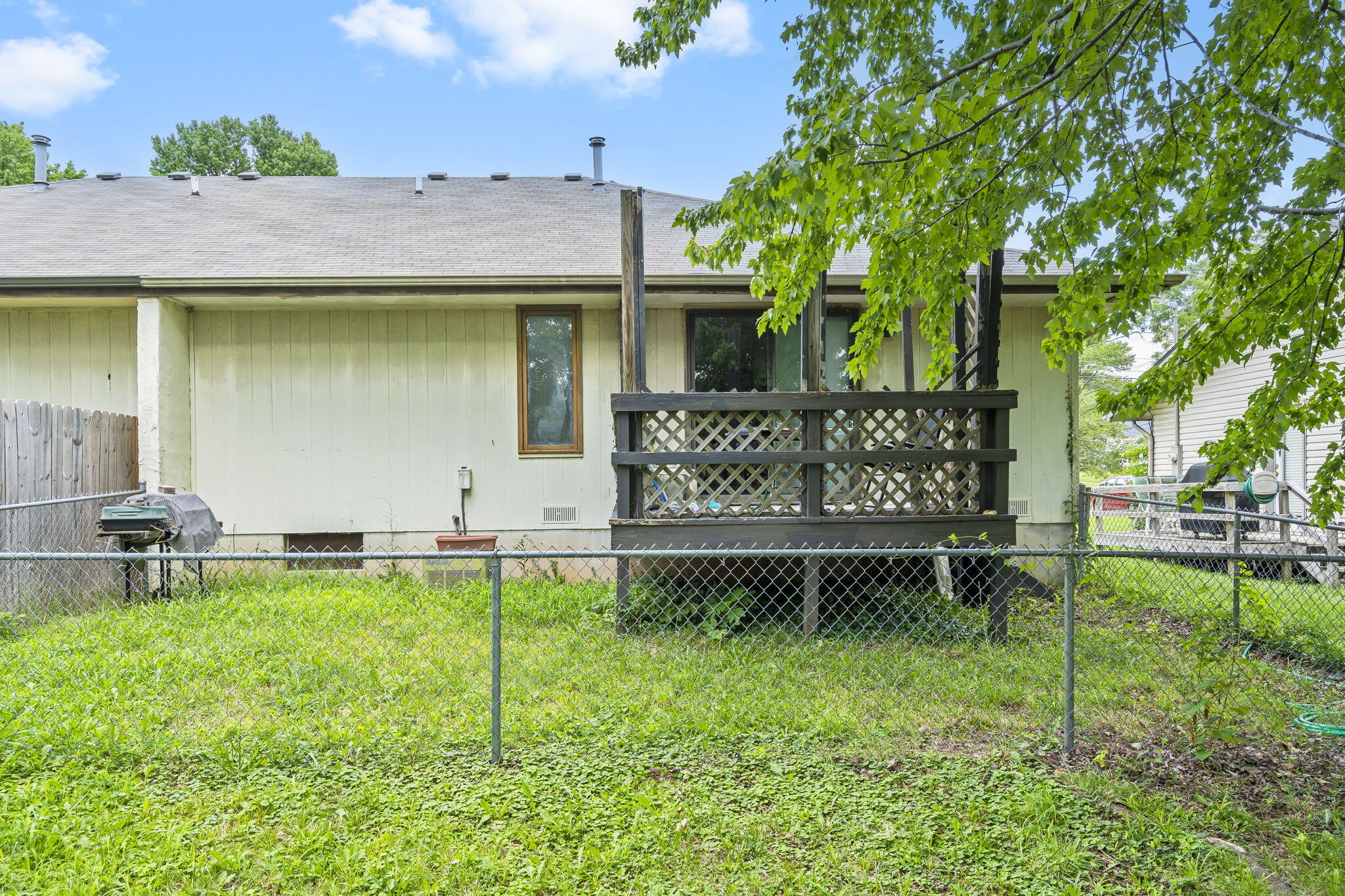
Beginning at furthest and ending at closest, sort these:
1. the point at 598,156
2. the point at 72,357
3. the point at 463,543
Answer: the point at 598,156 < the point at 72,357 < the point at 463,543

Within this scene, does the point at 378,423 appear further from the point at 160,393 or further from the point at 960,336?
the point at 960,336

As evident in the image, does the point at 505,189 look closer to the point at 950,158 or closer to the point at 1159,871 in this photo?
the point at 950,158

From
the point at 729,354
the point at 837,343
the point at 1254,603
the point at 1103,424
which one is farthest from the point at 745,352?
the point at 1103,424

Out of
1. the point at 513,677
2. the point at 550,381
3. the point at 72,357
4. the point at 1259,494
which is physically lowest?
the point at 513,677

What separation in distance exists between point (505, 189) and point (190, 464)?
Result: 6.03 metres

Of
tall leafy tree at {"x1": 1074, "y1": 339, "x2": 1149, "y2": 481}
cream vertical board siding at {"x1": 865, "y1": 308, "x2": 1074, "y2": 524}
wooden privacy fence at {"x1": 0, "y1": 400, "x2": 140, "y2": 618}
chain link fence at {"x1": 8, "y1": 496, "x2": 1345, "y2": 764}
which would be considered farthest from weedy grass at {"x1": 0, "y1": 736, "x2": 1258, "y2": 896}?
tall leafy tree at {"x1": 1074, "y1": 339, "x2": 1149, "y2": 481}

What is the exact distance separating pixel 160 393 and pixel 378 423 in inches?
81.6

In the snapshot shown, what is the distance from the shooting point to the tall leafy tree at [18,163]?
24141 mm

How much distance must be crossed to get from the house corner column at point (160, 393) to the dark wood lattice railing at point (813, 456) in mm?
5044

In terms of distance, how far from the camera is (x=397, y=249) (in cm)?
828

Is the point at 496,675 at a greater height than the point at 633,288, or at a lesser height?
lesser

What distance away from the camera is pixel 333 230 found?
916 cm

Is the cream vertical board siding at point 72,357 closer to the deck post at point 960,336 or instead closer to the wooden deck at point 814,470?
the wooden deck at point 814,470

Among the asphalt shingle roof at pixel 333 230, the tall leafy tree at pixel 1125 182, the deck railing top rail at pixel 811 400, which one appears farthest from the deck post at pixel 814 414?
the tall leafy tree at pixel 1125 182
